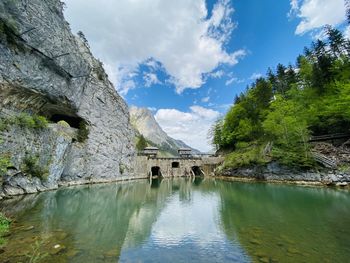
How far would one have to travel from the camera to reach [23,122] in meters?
17.0

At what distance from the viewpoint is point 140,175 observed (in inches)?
1599

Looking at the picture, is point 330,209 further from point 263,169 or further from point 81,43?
point 81,43

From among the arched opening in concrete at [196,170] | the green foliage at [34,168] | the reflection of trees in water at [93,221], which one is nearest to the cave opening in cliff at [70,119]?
the green foliage at [34,168]

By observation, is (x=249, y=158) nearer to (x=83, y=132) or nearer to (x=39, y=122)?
(x=83, y=132)

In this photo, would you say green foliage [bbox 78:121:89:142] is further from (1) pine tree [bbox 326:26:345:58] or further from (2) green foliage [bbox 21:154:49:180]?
(1) pine tree [bbox 326:26:345:58]

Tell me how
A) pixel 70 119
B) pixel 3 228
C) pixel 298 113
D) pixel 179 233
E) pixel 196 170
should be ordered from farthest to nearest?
1. pixel 196 170
2. pixel 298 113
3. pixel 70 119
4. pixel 179 233
5. pixel 3 228

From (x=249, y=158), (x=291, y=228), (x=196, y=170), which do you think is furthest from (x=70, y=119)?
(x=196, y=170)

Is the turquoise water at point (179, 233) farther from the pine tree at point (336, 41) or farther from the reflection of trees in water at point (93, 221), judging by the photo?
the pine tree at point (336, 41)

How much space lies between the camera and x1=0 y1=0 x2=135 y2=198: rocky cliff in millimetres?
16156

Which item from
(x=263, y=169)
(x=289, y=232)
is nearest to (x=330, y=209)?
(x=289, y=232)

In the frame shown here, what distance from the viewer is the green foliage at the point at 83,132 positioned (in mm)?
28484

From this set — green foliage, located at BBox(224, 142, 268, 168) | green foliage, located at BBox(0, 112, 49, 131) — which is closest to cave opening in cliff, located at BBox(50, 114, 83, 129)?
green foliage, located at BBox(0, 112, 49, 131)

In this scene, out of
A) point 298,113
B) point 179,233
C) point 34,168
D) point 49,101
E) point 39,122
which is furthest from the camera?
point 298,113

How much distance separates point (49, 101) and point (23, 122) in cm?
629
